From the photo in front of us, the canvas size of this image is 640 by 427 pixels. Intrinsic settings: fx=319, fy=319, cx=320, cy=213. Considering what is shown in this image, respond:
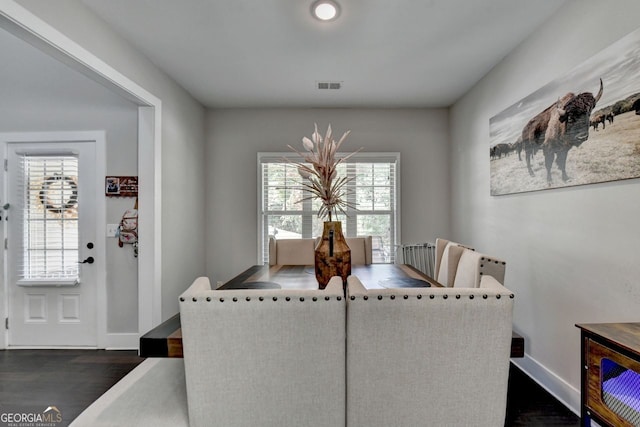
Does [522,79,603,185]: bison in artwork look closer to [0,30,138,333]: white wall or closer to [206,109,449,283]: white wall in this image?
[206,109,449,283]: white wall

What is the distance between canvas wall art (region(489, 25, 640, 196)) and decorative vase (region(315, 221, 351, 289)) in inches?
58.0

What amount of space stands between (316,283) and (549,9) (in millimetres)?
2343

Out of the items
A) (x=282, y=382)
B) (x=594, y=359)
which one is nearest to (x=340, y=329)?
(x=282, y=382)

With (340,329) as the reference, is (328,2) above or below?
above

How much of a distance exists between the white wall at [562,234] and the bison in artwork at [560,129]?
0.68 feet

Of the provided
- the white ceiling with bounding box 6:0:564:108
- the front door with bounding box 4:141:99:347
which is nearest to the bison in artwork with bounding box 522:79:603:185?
the white ceiling with bounding box 6:0:564:108

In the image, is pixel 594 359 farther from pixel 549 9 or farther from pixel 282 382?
pixel 549 9

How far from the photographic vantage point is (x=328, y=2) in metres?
1.99

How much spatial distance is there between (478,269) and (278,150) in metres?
2.87

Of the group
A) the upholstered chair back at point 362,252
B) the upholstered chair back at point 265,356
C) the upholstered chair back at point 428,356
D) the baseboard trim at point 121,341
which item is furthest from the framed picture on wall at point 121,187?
the upholstered chair back at point 428,356

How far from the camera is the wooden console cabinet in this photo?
112 cm

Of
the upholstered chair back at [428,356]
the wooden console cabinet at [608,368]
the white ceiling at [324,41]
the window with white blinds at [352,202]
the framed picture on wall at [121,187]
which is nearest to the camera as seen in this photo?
the upholstered chair back at [428,356]

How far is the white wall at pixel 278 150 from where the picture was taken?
13.2 ft

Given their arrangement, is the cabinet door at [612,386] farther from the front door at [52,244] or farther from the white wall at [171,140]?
the front door at [52,244]
